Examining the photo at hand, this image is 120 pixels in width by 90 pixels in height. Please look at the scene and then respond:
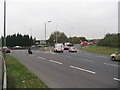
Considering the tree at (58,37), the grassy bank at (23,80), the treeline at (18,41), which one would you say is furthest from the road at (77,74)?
the tree at (58,37)

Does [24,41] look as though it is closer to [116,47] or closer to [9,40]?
[9,40]

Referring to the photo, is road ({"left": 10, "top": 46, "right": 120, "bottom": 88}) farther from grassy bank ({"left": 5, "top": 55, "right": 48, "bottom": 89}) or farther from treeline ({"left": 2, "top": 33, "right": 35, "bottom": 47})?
treeline ({"left": 2, "top": 33, "right": 35, "bottom": 47})

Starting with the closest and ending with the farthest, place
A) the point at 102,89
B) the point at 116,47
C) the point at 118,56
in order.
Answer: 1. the point at 102,89
2. the point at 118,56
3. the point at 116,47

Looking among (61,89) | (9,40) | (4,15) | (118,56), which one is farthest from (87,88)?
(9,40)

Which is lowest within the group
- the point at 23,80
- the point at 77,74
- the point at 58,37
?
the point at 77,74

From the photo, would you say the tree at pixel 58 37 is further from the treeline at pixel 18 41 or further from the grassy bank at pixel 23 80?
the grassy bank at pixel 23 80

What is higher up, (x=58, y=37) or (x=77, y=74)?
(x=58, y=37)

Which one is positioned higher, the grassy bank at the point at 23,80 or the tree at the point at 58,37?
the tree at the point at 58,37

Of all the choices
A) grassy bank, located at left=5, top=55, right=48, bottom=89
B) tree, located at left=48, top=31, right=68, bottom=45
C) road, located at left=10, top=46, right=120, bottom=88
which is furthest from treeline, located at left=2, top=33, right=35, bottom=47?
grassy bank, located at left=5, top=55, right=48, bottom=89

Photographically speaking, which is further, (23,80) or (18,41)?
(18,41)

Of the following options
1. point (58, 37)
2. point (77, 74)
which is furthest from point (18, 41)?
point (77, 74)

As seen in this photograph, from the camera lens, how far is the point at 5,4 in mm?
19312

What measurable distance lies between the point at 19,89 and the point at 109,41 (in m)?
53.0

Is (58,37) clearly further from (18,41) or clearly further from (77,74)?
(77,74)
